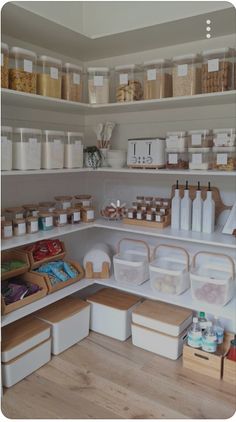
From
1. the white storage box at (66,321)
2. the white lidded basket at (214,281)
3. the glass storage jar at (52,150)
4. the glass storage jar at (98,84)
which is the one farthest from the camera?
the glass storage jar at (98,84)

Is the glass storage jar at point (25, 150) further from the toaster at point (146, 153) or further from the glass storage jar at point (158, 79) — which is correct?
the glass storage jar at point (158, 79)

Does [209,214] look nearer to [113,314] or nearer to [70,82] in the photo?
[113,314]

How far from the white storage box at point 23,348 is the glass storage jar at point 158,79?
1565 millimetres

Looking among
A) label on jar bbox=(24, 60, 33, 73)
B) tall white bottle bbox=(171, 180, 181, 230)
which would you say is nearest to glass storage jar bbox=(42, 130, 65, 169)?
label on jar bbox=(24, 60, 33, 73)

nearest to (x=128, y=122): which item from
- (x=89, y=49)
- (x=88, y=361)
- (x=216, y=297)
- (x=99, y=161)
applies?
(x=99, y=161)

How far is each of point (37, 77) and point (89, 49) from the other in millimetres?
594

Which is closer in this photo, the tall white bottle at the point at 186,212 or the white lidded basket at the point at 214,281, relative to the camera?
the white lidded basket at the point at 214,281

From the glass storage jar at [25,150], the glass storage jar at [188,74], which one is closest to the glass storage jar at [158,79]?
the glass storage jar at [188,74]

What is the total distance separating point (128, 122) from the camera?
265cm

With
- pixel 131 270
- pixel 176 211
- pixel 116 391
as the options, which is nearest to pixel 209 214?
pixel 176 211

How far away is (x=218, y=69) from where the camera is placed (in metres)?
1.97

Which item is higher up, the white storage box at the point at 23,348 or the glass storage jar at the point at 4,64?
the glass storage jar at the point at 4,64

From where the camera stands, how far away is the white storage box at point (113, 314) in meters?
2.44

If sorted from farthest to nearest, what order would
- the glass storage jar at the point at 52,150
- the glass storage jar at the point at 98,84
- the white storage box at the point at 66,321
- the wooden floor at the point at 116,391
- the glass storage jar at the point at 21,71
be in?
the glass storage jar at the point at 98,84 → the white storage box at the point at 66,321 → the glass storage jar at the point at 52,150 → the glass storage jar at the point at 21,71 → the wooden floor at the point at 116,391
